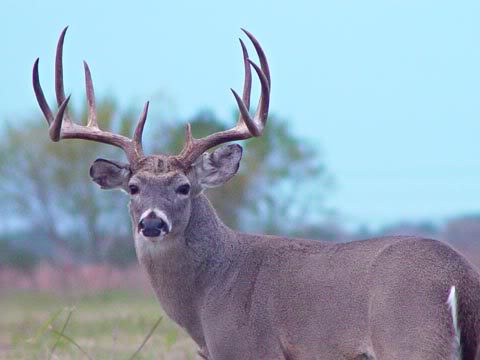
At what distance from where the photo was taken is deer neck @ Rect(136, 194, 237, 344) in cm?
955

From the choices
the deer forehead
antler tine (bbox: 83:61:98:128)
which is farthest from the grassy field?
antler tine (bbox: 83:61:98:128)

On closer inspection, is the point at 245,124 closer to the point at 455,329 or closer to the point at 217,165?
the point at 217,165

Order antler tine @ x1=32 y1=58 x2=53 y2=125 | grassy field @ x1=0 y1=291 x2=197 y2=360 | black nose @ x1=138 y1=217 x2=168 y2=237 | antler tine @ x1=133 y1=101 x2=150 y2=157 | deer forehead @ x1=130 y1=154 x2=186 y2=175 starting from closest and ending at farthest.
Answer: black nose @ x1=138 y1=217 x2=168 y2=237, deer forehead @ x1=130 y1=154 x2=186 y2=175, antler tine @ x1=133 y1=101 x2=150 y2=157, antler tine @ x1=32 y1=58 x2=53 y2=125, grassy field @ x1=0 y1=291 x2=197 y2=360

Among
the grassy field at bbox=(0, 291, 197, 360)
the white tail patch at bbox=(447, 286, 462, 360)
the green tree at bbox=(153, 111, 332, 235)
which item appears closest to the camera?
the white tail patch at bbox=(447, 286, 462, 360)

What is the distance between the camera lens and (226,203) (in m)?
48.6

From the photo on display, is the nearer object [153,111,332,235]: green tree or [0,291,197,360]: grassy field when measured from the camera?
[0,291,197,360]: grassy field

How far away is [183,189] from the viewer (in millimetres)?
9664

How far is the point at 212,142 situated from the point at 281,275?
130 cm

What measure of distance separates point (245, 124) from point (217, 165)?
430mm

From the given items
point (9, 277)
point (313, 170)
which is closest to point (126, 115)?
point (9, 277)

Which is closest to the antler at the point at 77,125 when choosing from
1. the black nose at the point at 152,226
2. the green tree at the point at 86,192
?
the black nose at the point at 152,226

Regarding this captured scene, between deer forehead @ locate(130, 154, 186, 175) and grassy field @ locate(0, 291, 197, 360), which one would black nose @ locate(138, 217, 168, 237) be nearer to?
deer forehead @ locate(130, 154, 186, 175)

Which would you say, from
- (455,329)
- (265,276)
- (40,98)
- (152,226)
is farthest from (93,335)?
(455,329)

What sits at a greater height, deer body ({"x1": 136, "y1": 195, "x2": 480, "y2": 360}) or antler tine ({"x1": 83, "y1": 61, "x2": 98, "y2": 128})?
antler tine ({"x1": 83, "y1": 61, "x2": 98, "y2": 128})
